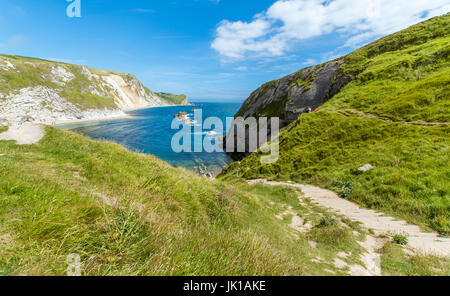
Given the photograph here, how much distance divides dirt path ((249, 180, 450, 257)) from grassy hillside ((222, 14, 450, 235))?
0.80 m

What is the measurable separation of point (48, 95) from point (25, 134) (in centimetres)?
13577

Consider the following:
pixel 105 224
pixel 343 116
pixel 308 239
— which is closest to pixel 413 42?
pixel 343 116

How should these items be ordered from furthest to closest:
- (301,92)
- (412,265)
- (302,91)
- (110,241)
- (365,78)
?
(301,92), (302,91), (365,78), (412,265), (110,241)

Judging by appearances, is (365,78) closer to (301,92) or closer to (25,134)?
(301,92)

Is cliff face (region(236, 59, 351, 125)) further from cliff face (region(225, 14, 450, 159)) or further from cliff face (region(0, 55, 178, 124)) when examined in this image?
cliff face (region(0, 55, 178, 124))

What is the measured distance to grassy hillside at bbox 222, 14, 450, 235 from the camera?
39.1 feet

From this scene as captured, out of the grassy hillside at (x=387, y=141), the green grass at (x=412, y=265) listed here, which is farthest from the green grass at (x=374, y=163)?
the green grass at (x=412, y=265)

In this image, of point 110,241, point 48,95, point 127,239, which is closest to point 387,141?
point 127,239

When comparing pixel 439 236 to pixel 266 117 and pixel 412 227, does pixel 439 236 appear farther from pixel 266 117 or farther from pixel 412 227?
pixel 266 117

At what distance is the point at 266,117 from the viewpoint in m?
54.9

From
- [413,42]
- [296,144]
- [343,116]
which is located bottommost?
[296,144]

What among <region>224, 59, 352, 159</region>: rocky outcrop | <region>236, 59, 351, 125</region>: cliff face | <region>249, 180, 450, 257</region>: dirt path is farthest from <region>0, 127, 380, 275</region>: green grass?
<region>236, 59, 351, 125</region>: cliff face

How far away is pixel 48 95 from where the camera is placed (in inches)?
4154
